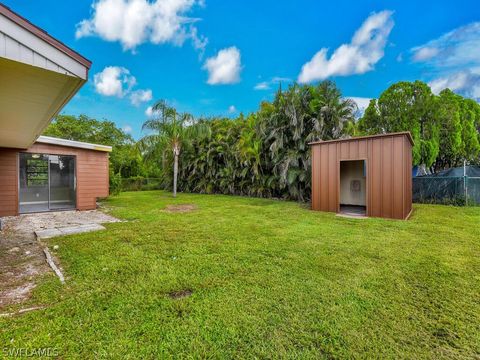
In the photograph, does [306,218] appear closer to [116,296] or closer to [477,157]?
[116,296]

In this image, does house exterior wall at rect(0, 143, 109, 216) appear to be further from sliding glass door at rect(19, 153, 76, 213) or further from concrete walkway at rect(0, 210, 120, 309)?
concrete walkway at rect(0, 210, 120, 309)

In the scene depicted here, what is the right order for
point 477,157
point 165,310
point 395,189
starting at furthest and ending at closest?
point 477,157 → point 395,189 → point 165,310

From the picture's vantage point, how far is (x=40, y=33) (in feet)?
5.31

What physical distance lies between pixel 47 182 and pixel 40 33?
845 cm

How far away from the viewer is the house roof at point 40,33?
4.86 feet


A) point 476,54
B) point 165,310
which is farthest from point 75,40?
point 476,54

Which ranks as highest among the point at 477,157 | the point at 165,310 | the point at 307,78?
the point at 307,78

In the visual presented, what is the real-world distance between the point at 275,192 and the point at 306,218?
203 inches

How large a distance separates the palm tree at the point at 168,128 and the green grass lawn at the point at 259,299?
26.0 feet

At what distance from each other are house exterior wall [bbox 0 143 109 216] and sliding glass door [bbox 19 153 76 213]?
395mm

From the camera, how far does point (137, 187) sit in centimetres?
1722

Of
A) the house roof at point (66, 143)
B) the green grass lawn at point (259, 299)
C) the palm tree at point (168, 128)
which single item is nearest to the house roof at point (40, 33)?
the green grass lawn at point (259, 299)

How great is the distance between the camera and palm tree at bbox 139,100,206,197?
11.2 m

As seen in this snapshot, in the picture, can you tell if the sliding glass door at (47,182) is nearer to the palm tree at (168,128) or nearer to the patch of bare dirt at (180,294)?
the palm tree at (168,128)
